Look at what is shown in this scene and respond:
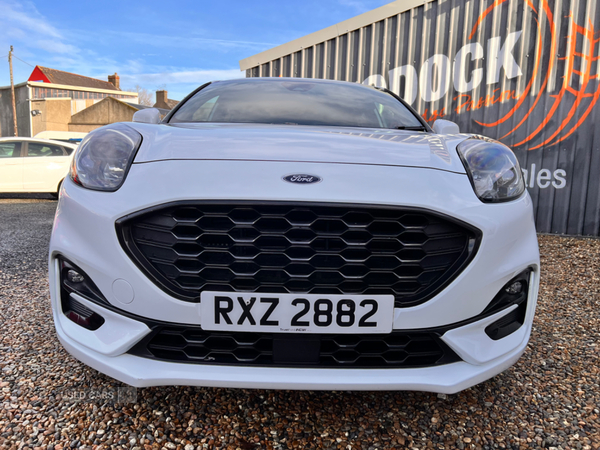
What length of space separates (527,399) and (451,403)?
0.30 metres

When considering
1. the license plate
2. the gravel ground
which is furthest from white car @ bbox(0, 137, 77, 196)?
the license plate

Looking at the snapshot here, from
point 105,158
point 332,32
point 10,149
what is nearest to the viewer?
point 105,158

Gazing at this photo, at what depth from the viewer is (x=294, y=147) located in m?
1.46

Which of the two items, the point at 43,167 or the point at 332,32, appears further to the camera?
the point at 43,167

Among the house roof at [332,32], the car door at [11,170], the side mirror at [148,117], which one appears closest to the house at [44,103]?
the car door at [11,170]

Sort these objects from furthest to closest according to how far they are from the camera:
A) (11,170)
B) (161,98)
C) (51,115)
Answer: (161,98), (51,115), (11,170)

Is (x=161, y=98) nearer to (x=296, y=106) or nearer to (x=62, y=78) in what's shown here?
(x=62, y=78)

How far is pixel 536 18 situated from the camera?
195 inches

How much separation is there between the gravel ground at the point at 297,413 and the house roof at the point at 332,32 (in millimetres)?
4969

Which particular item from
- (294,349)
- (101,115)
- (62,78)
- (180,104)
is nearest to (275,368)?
(294,349)

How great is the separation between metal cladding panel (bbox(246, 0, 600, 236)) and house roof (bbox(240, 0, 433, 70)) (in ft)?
0.36

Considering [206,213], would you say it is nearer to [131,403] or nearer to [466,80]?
[131,403]

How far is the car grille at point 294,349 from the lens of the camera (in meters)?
1.28

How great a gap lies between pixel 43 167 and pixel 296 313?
874 centimetres
